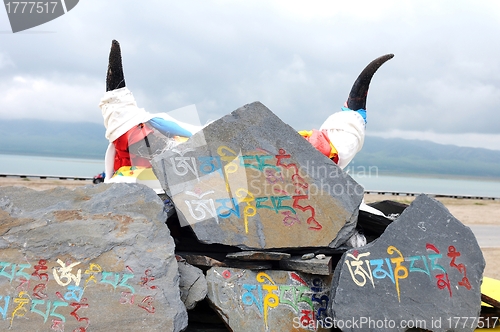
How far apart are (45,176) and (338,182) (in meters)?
22.0

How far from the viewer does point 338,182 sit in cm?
421

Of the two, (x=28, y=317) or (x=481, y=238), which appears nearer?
(x=28, y=317)

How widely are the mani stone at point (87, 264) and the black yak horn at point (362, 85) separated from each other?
2.10 m

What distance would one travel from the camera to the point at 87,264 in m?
3.65

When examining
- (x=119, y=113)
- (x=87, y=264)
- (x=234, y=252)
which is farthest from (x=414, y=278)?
(x=119, y=113)

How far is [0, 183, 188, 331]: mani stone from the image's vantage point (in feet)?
11.3

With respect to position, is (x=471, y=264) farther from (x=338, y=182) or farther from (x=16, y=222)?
(x=16, y=222)

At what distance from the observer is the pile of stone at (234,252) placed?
3.55 metres

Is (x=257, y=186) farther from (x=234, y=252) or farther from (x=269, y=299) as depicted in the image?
(x=269, y=299)

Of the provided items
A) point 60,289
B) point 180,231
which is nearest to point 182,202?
point 180,231

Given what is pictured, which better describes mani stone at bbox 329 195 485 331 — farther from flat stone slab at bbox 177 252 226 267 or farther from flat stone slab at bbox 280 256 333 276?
flat stone slab at bbox 177 252 226 267

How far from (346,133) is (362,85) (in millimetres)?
477

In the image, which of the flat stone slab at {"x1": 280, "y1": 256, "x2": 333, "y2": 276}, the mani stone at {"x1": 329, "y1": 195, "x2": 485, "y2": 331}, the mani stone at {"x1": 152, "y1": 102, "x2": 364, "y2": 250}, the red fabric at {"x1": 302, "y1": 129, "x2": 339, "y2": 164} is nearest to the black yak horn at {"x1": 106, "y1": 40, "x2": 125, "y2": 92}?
the mani stone at {"x1": 152, "y1": 102, "x2": 364, "y2": 250}

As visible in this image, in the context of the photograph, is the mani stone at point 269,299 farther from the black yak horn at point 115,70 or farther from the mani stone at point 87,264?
Result: the black yak horn at point 115,70
